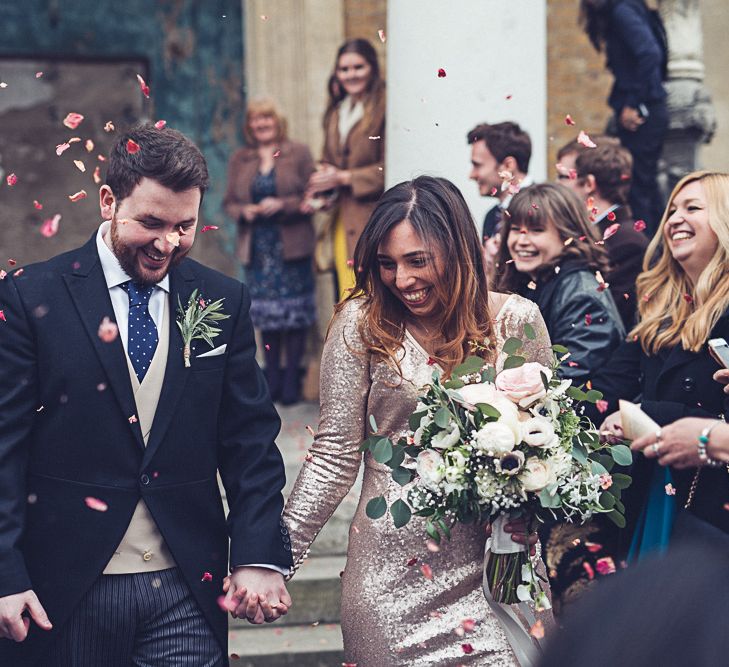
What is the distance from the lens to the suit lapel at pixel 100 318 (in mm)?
3238

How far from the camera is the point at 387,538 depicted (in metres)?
3.43

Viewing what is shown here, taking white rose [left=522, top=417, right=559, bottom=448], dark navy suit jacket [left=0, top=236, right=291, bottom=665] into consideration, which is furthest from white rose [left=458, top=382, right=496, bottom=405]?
dark navy suit jacket [left=0, top=236, right=291, bottom=665]

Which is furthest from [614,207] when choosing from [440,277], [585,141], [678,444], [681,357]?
[440,277]

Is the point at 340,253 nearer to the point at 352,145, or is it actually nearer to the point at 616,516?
the point at 352,145

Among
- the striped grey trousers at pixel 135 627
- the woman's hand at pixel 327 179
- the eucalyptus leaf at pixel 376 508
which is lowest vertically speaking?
the striped grey trousers at pixel 135 627

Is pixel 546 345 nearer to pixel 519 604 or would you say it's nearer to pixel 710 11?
pixel 519 604

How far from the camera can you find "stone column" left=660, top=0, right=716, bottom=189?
7.54 metres

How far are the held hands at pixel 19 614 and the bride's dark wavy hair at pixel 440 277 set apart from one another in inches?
43.4

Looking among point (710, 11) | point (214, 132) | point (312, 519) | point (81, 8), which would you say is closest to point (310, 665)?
point (312, 519)

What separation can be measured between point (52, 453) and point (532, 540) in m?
1.27

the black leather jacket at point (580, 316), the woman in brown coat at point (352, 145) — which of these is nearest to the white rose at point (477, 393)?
the black leather jacket at point (580, 316)

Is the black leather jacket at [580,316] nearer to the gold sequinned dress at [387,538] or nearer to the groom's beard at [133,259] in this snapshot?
the gold sequinned dress at [387,538]

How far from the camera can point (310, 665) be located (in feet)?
17.6

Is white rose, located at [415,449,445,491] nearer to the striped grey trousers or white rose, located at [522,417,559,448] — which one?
white rose, located at [522,417,559,448]
